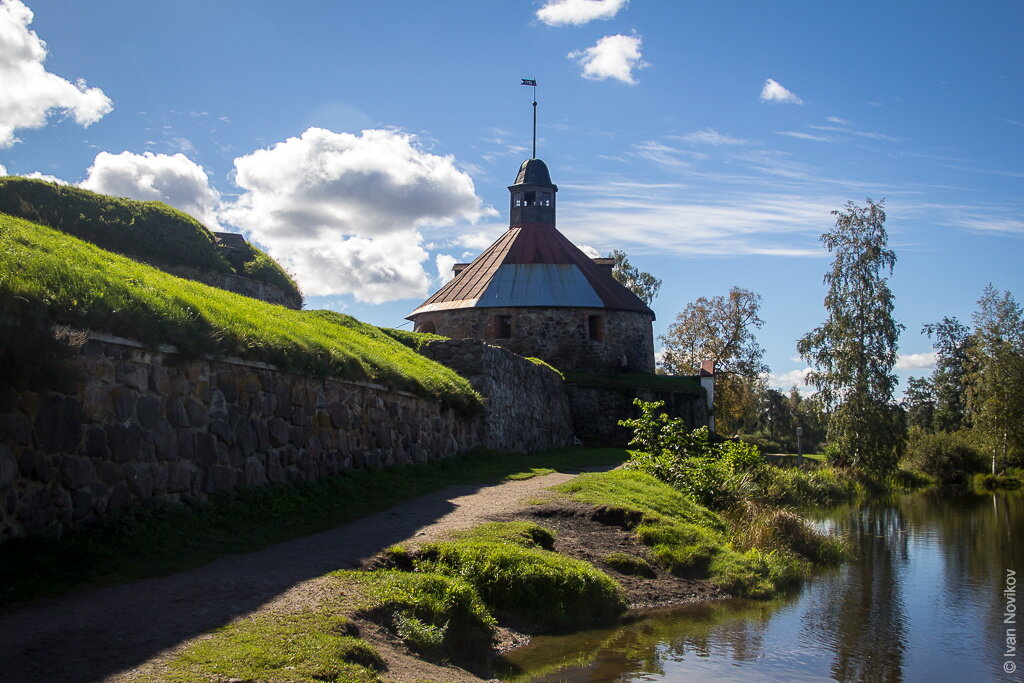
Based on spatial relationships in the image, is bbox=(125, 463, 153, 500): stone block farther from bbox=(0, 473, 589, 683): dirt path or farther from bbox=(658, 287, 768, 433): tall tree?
bbox=(658, 287, 768, 433): tall tree

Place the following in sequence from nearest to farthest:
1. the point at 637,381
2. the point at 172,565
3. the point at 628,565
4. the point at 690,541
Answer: the point at 172,565 → the point at 628,565 → the point at 690,541 → the point at 637,381

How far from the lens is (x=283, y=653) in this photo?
5117 mm

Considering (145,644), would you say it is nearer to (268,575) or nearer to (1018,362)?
(268,575)

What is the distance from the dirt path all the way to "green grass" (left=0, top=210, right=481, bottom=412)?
222cm

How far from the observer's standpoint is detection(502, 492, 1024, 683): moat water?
287 inches

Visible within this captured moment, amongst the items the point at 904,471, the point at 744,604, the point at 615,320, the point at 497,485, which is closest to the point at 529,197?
the point at 615,320

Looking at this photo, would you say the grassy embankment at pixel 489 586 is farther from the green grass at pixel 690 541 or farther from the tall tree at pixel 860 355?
the tall tree at pixel 860 355

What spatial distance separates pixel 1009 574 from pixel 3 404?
1296 cm

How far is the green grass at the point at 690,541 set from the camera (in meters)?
10.4

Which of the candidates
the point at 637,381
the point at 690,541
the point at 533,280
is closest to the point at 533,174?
the point at 533,280

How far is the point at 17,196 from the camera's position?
680 inches

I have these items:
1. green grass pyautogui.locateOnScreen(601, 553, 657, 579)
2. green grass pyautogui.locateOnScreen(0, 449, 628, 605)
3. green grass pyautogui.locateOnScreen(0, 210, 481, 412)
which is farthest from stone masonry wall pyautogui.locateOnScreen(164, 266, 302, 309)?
green grass pyautogui.locateOnScreen(601, 553, 657, 579)

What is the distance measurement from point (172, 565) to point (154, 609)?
1.32m

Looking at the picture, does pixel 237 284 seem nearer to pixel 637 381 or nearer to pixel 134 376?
pixel 134 376
